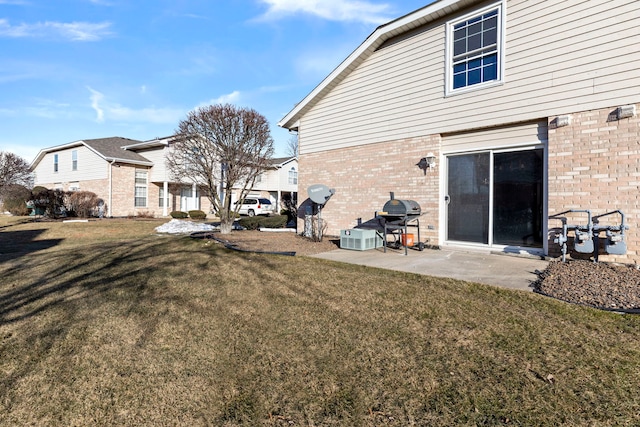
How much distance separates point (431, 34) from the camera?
28.3 ft

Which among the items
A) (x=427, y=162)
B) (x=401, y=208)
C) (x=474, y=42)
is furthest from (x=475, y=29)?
(x=401, y=208)

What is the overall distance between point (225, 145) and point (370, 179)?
5936 millimetres

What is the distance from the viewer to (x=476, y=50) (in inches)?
308

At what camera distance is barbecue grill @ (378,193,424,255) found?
7858mm

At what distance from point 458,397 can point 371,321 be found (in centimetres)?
140

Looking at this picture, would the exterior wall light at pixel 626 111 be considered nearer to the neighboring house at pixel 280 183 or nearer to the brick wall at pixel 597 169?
the brick wall at pixel 597 169

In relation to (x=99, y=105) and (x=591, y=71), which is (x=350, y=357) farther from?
(x=99, y=105)

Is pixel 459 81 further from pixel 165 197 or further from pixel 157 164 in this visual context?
pixel 157 164

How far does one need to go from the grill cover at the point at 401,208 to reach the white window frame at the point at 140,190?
70.3ft

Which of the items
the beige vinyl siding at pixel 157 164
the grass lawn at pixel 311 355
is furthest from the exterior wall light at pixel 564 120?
the beige vinyl siding at pixel 157 164

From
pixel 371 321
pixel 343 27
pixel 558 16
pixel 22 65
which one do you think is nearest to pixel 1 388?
pixel 371 321

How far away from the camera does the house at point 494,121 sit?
20.0ft

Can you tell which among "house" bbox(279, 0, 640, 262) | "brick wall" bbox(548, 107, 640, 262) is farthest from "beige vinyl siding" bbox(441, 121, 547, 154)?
"brick wall" bbox(548, 107, 640, 262)

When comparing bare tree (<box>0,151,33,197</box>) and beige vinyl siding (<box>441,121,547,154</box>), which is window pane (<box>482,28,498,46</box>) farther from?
bare tree (<box>0,151,33,197</box>)
